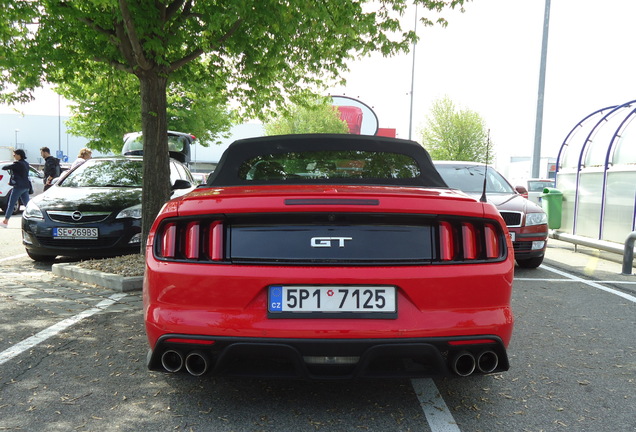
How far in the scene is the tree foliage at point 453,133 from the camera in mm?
48250

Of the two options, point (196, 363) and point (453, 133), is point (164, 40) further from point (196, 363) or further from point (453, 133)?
point (453, 133)

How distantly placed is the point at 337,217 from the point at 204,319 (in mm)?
778

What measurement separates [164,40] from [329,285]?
565 centimetres

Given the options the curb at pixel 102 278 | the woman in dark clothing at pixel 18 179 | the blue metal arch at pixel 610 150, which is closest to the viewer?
the curb at pixel 102 278

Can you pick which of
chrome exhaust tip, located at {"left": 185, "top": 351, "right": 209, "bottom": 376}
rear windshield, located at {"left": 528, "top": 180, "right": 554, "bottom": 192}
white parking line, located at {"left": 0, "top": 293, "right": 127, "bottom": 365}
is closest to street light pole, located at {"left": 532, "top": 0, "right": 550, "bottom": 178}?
rear windshield, located at {"left": 528, "top": 180, "right": 554, "bottom": 192}

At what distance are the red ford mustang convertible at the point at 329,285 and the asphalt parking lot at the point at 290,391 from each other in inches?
12.6

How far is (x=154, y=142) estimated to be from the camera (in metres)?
7.56

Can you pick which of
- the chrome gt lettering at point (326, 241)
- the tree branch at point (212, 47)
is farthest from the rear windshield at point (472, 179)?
the chrome gt lettering at point (326, 241)

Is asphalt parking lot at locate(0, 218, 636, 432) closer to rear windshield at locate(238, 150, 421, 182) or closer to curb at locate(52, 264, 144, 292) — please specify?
curb at locate(52, 264, 144, 292)

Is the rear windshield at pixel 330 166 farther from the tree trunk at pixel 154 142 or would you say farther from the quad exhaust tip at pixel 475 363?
the tree trunk at pixel 154 142

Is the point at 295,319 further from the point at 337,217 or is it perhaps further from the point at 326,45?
the point at 326,45

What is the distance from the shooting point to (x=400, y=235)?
2.72 metres

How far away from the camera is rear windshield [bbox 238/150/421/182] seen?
12.4 ft

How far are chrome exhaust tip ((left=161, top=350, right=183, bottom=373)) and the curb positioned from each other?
3567 mm
